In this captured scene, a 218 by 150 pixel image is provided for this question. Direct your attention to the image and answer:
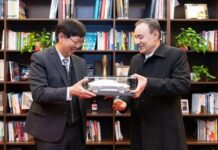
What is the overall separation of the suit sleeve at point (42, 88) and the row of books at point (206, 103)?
212cm

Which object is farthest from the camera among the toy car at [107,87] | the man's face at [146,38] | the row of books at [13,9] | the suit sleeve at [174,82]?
the row of books at [13,9]

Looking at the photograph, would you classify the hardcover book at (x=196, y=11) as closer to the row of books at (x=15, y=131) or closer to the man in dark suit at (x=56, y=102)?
the man in dark suit at (x=56, y=102)

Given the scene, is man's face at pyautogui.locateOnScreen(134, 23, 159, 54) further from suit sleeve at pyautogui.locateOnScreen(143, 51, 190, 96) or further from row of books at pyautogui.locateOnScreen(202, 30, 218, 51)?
row of books at pyautogui.locateOnScreen(202, 30, 218, 51)

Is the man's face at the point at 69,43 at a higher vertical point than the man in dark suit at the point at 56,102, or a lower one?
higher

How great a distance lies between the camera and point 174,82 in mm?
1931

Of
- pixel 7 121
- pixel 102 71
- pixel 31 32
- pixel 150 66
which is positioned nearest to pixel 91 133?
pixel 102 71

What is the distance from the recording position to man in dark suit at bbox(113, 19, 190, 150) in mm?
1981

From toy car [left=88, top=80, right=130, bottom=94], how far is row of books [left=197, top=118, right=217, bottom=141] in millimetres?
2036

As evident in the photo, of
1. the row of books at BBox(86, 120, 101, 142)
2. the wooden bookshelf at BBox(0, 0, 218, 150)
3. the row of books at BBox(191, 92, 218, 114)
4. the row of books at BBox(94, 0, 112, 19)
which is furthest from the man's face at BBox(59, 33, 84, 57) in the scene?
the row of books at BBox(191, 92, 218, 114)

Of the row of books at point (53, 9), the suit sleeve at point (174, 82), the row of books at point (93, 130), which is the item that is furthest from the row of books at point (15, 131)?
the suit sleeve at point (174, 82)

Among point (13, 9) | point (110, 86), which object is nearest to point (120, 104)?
point (110, 86)

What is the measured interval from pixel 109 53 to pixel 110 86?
187 cm

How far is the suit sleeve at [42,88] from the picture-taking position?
1829 millimetres

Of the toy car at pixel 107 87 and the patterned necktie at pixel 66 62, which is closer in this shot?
the toy car at pixel 107 87
